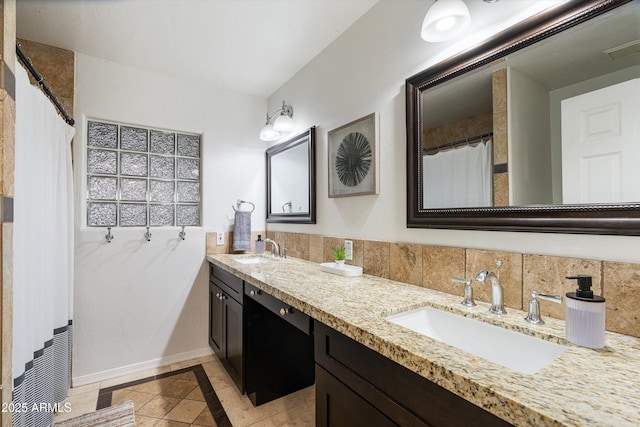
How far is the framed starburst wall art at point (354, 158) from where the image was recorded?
1.71m

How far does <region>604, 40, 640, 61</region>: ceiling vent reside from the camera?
2.75 feet

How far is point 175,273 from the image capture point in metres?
2.51

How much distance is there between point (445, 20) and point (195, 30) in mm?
1562

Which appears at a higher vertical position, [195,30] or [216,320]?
[195,30]

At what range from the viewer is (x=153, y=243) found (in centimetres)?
244

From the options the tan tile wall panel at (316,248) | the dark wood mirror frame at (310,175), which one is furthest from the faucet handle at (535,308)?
the dark wood mirror frame at (310,175)

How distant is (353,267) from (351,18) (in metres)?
1.52

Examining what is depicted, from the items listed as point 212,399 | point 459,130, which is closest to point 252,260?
point 212,399

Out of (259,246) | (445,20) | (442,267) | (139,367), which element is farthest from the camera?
(259,246)

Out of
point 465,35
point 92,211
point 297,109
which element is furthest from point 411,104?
point 92,211

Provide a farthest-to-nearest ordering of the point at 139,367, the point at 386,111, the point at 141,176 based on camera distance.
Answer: the point at 141,176
the point at 139,367
the point at 386,111

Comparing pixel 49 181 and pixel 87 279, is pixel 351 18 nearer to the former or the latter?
pixel 49 181

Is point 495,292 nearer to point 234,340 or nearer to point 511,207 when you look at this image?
point 511,207

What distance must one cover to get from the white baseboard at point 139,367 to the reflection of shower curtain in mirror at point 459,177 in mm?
2327
